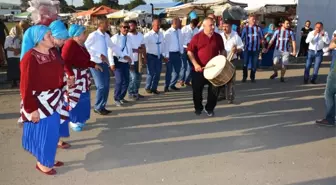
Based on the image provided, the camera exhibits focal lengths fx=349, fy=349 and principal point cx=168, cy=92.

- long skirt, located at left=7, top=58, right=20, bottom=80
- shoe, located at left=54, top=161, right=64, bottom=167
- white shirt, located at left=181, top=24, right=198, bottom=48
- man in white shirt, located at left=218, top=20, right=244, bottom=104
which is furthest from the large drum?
long skirt, located at left=7, top=58, right=20, bottom=80

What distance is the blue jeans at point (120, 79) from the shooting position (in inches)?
285

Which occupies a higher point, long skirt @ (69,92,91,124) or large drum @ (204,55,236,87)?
large drum @ (204,55,236,87)

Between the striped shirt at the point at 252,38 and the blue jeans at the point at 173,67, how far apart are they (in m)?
2.28

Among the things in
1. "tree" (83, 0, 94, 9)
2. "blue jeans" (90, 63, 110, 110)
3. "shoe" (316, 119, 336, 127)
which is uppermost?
"tree" (83, 0, 94, 9)

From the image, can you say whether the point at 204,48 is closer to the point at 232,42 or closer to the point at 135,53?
the point at 135,53

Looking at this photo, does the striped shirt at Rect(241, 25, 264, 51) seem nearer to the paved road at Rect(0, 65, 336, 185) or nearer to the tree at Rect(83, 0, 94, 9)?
the paved road at Rect(0, 65, 336, 185)

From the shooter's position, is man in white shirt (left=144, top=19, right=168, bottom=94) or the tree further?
the tree

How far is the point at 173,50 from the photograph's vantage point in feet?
29.0

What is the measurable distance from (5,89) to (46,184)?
624 centimetres

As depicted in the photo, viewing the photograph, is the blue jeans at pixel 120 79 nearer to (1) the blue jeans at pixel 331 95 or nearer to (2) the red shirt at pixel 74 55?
(2) the red shirt at pixel 74 55

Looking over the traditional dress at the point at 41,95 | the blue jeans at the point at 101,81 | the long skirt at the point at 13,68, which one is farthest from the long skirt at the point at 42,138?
the long skirt at the point at 13,68

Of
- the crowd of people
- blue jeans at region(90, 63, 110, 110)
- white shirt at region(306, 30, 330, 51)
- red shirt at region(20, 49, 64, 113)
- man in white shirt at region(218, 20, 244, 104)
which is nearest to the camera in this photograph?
red shirt at region(20, 49, 64, 113)

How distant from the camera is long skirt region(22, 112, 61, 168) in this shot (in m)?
4.02

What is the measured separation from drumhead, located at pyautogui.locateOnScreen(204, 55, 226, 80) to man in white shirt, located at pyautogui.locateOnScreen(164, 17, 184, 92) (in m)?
2.70
